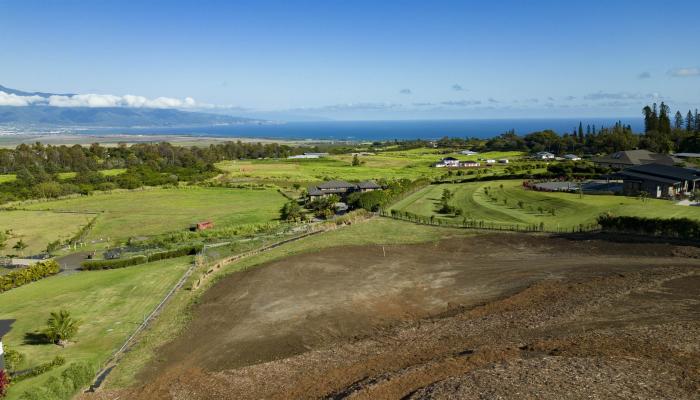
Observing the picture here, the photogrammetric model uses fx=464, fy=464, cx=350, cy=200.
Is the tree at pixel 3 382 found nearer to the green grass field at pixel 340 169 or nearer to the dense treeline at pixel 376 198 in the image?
the dense treeline at pixel 376 198

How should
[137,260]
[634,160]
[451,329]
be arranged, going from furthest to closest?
[634,160]
[137,260]
[451,329]

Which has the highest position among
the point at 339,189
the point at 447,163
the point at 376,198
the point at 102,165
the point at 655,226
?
the point at 447,163

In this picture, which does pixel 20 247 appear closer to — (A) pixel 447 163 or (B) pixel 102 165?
(A) pixel 447 163

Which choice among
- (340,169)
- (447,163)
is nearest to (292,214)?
(340,169)

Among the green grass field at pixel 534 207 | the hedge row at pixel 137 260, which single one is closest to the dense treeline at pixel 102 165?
the hedge row at pixel 137 260

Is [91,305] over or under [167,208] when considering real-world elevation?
under

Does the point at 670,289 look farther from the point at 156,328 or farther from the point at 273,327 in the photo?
the point at 156,328

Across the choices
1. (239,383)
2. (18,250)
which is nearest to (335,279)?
(239,383)
